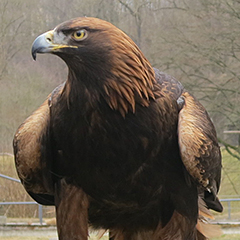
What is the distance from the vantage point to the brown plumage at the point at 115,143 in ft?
10.5

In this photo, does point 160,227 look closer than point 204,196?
Yes

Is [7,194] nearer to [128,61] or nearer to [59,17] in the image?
[59,17]

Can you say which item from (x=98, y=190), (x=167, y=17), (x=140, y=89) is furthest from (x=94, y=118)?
(x=167, y=17)

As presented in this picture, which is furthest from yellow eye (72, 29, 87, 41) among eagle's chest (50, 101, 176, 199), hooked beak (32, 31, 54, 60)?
eagle's chest (50, 101, 176, 199)

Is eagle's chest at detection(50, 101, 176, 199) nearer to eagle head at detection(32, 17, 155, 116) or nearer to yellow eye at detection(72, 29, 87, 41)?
eagle head at detection(32, 17, 155, 116)

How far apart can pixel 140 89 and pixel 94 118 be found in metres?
0.38

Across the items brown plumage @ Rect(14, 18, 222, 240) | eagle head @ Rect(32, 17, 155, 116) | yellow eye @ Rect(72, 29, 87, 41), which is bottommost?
brown plumage @ Rect(14, 18, 222, 240)

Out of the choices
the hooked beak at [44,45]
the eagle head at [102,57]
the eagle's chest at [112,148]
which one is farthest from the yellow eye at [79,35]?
the eagle's chest at [112,148]

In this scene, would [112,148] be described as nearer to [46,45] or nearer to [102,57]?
[102,57]

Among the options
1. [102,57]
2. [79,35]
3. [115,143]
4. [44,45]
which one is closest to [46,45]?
[44,45]

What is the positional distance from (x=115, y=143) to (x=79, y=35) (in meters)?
0.81

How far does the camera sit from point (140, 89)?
3.35 m

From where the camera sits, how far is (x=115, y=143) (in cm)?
340

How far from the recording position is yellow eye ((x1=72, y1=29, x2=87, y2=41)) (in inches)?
123
